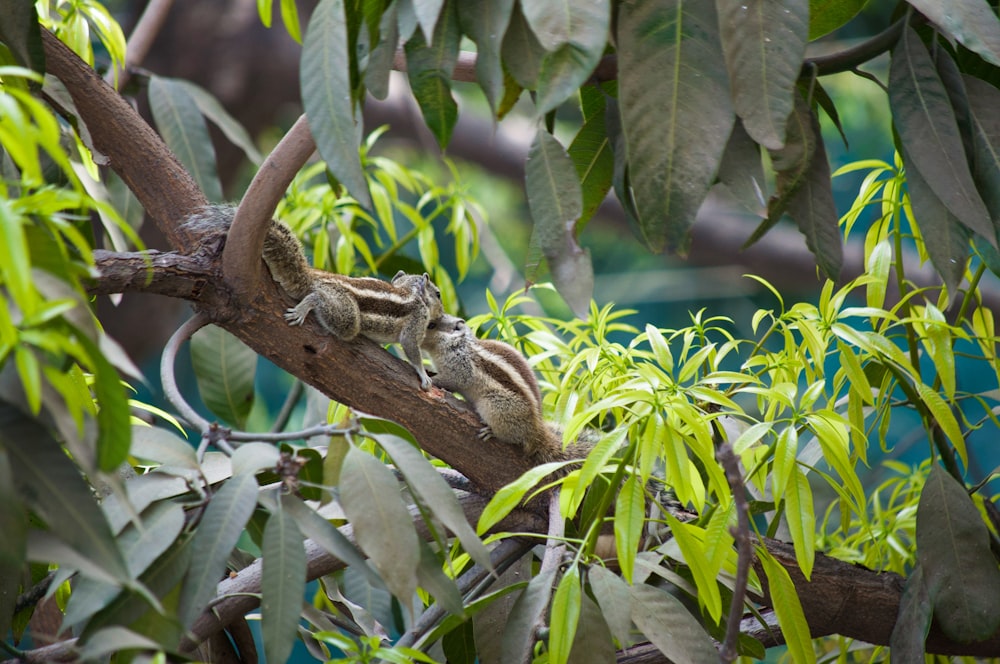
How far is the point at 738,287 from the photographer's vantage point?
511cm

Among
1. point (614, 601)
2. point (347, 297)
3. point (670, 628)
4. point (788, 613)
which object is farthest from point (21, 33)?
point (788, 613)

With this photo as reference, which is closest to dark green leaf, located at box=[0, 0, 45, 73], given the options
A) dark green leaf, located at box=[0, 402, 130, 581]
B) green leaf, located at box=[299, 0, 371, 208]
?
green leaf, located at box=[299, 0, 371, 208]

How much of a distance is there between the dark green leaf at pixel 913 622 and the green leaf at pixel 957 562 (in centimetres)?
2

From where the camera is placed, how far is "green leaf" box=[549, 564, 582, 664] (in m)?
1.10

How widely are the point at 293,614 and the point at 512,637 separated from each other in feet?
1.27

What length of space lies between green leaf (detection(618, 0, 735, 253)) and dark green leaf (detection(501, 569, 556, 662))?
51 centimetres

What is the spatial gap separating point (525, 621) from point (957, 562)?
76 cm

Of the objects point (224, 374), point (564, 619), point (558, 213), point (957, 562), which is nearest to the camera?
point (558, 213)

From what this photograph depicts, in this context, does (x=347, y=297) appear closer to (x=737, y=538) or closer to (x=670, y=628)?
(x=670, y=628)

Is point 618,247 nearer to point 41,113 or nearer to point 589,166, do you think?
point 589,166

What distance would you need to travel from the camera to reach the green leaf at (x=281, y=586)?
35.1 inches

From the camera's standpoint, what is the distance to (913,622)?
58.2 inches

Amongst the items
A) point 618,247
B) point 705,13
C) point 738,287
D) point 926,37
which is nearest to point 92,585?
point 705,13

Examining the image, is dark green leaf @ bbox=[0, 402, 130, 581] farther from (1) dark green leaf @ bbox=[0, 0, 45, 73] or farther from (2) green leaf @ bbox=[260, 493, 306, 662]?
(1) dark green leaf @ bbox=[0, 0, 45, 73]
